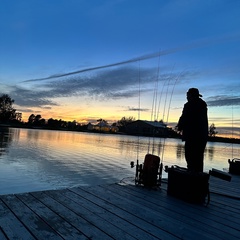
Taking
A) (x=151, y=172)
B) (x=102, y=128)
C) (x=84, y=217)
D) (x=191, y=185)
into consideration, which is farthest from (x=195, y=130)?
(x=102, y=128)

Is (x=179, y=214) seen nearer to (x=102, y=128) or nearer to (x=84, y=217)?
(x=84, y=217)

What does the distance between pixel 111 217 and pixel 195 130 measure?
245cm

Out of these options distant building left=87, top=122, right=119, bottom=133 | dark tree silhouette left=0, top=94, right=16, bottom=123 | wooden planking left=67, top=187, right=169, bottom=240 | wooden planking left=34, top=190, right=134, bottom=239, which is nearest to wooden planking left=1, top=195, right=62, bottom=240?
wooden planking left=34, top=190, right=134, bottom=239

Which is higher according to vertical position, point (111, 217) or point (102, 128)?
point (102, 128)

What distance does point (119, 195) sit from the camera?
4113 millimetres

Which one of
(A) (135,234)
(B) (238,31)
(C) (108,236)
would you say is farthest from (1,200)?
(B) (238,31)

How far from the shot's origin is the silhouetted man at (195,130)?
4.44 m

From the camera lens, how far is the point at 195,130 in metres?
4.45

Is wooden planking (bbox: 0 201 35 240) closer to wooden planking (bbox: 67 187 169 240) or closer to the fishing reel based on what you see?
wooden planking (bbox: 67 187 169 240)

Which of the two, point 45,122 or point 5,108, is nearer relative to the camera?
point 5,108

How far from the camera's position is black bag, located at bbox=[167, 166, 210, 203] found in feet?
13.0

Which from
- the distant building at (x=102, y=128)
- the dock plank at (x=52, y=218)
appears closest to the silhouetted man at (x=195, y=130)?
the dock plank at (x=52, y=218)

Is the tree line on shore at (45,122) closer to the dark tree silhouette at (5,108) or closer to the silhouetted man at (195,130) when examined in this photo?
the dark tree silhouette at (5,108)

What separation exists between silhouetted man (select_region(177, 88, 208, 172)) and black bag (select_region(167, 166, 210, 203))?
16.3 inches
